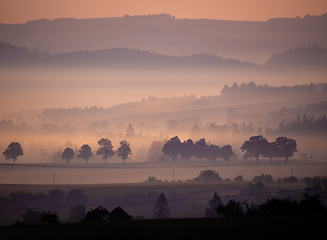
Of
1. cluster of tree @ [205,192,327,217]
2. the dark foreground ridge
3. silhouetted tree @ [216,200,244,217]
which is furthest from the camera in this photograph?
silhouetted tree @ [216,200,244,217]

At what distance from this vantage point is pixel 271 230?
5059 inches

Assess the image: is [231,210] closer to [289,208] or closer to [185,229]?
[289,208]

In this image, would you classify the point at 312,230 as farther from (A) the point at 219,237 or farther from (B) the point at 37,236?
(B) the point at 37,236

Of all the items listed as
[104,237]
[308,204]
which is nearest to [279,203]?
[308,204]

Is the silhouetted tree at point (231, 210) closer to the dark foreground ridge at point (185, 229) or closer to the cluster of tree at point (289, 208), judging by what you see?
the cluster of tree at point (289, 208)

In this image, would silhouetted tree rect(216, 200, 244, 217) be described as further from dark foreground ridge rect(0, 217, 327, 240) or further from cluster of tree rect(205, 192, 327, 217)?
dark foreground ridge rect(0, 217, 327, 240)

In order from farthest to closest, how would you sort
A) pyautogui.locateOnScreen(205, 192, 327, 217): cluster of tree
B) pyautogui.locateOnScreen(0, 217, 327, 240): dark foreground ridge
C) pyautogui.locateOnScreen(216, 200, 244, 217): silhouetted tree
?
1. pyautogui.locateOnScreen(216, 200, 244, 217): silhouetted tree
2. pyautogui.locateOnScreen(205, 192, 327, 217): cluster of tree
3. pyautogui.locateOnScreen(0, 217, 327, 240): dark foreground ridge

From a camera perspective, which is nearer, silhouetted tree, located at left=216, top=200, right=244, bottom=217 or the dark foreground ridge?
the dark foreground ridge

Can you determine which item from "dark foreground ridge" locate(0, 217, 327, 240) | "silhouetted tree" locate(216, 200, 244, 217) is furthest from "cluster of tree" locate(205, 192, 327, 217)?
"dark foreground ridge" locate(0, 217, 327, 240)

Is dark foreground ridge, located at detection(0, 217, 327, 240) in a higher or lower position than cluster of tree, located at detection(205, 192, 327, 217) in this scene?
lower

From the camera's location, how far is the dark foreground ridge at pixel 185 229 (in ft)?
406

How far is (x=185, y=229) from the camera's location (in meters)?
133

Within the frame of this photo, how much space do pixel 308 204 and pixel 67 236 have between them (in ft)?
207

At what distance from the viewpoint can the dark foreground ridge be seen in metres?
124
